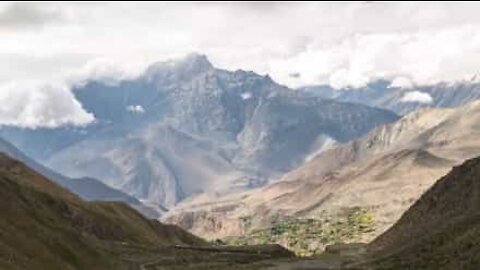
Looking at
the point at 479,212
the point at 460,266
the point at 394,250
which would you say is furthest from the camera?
the point at 394,250

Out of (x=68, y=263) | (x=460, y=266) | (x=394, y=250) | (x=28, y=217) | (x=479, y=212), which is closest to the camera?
(x=460, y=266)

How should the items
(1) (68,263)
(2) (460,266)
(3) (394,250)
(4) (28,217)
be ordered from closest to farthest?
(2) (460,266) → (1) (68,263) → (4) (28,217) → (3) (394,250)

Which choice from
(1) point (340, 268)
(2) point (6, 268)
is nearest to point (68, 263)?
(2) point (6, 268)

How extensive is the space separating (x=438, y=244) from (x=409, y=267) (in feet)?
51.3

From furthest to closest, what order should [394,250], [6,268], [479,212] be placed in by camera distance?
1. [394,250]
2. [479,212]
3. [6,268]

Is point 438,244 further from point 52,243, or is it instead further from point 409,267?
point 52,243

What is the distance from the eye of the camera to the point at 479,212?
591ft

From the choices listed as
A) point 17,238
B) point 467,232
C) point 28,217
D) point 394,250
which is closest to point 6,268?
point 17,238

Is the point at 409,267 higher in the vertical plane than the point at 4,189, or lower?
lower

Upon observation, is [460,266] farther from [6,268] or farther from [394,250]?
[6,268]

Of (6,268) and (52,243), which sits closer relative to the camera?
(6,268)

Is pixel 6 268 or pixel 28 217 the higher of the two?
pixel 28 217

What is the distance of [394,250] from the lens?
19738 centimetres

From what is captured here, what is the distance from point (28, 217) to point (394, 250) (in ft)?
290
